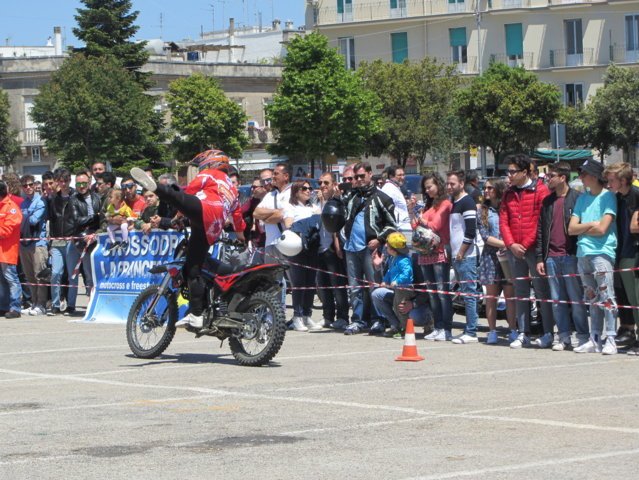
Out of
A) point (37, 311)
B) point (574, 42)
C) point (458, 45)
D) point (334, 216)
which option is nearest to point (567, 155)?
point (574, 42)

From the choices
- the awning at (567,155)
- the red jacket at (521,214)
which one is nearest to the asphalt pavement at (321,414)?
the red jacket at (521,214)

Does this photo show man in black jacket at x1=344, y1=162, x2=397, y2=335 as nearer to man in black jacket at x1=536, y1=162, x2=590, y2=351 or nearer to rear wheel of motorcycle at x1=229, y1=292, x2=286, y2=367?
man in black jacket at x1=536, y1=162, x2=590, y2=351

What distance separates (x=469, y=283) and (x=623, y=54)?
213ft

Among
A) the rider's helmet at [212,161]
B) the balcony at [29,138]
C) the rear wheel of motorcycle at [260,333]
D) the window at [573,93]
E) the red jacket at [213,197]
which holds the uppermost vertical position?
the window at [573,93]

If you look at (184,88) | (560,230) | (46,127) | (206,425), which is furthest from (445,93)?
(206,425)

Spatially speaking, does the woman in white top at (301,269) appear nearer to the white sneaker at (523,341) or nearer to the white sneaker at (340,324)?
the white sneaker at (340,324)

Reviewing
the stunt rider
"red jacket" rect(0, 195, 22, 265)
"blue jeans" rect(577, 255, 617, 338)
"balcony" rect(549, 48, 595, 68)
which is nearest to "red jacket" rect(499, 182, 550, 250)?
"blue jeans" rect(577, 255, 617, 338)

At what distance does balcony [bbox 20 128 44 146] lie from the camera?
7922cm

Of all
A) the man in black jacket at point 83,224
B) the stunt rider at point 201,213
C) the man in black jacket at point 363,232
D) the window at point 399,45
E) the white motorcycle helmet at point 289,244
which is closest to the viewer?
the stunt rider at point 201,213

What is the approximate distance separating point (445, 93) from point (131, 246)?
186 feet

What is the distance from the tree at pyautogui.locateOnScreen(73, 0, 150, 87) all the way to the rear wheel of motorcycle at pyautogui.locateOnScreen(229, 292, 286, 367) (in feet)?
206

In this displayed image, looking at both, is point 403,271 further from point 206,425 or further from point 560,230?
point 206,425

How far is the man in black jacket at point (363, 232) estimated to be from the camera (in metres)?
16.2

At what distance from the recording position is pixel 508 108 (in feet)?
230
